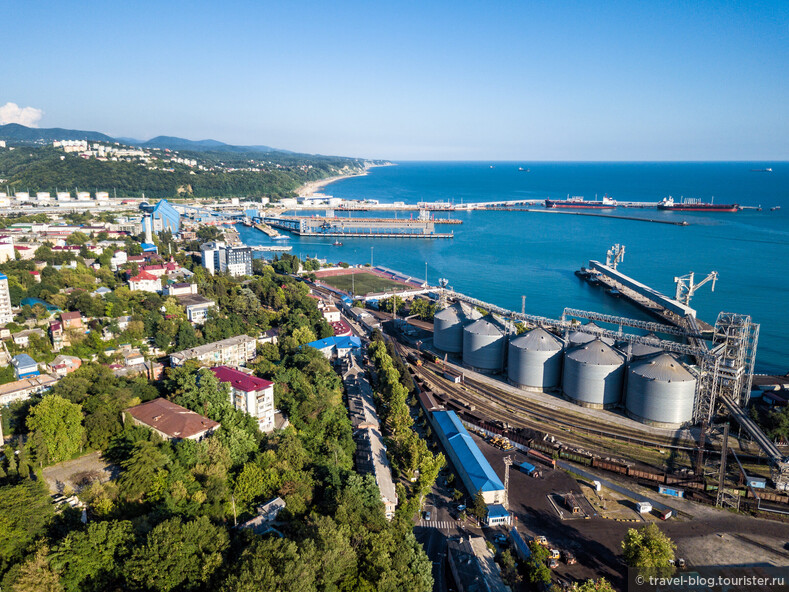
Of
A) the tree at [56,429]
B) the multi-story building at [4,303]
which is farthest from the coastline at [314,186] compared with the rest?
the tree at [56,429]

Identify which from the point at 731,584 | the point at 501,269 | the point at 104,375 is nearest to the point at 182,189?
the point at 501,269

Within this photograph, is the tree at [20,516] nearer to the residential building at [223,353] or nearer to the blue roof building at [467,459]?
the residential building at [223,353]

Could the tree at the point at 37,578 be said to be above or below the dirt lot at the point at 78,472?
above

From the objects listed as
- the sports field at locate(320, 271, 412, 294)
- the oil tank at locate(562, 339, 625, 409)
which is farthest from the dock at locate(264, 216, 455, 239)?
the oil tank at locate(562, 339, 625, 409)

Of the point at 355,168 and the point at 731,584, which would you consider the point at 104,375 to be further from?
the point at 355,168

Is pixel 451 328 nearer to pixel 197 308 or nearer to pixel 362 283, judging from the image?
pixel 197 308

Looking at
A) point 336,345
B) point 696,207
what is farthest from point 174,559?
point 696,207
